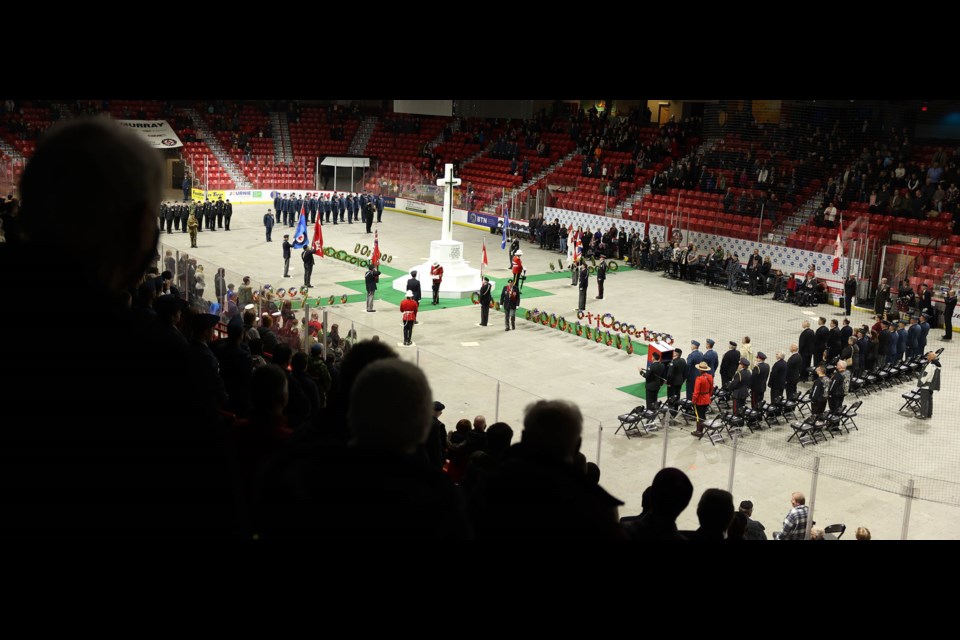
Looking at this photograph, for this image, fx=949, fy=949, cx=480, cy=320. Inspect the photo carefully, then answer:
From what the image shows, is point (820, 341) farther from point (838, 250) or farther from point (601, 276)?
point (838, 250)

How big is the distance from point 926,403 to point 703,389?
14.9 feet

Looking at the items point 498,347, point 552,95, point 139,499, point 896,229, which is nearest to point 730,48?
point 552,95

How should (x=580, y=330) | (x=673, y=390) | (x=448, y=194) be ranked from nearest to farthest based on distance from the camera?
(x=673, y=390) < (x=580, y=330) < (x=448, y=194)

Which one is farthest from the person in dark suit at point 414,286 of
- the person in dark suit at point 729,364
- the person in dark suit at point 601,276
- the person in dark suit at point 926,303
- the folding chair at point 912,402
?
the person in dark suit at point 926,303

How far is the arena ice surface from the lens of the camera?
11.9 metres

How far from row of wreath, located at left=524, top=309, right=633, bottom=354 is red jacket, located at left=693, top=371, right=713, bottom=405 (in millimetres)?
4785

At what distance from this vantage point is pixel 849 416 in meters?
14.8

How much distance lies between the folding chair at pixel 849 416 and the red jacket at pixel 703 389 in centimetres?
223

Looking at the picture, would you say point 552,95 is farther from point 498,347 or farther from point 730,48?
point 498,347

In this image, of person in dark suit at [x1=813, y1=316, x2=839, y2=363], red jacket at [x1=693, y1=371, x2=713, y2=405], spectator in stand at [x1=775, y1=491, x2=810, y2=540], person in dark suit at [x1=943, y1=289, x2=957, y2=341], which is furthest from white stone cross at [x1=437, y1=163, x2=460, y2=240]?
spectator in stand at [x1=775, y1=491, x2=810, y2=540]

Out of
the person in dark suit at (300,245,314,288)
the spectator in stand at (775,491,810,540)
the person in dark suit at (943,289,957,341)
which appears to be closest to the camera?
the spectator in stand at (775,491,810,540)

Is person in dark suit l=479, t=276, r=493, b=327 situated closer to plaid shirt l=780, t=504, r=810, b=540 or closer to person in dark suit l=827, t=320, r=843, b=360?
person in dark suit l=827, t=320, r=843, b=360

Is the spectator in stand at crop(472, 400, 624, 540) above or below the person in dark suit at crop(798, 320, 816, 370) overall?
above

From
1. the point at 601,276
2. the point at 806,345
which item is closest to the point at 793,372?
the point at 806,345
